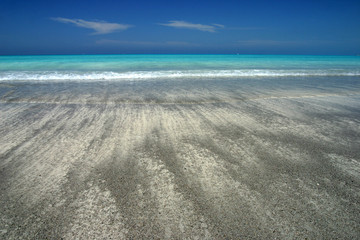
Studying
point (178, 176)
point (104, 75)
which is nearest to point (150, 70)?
point (104, 75)

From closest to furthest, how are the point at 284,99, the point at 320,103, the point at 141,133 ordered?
the point at 141,133
the point at 320,103
the point at 284,99

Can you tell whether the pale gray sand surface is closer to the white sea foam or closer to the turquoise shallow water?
the white sea foam

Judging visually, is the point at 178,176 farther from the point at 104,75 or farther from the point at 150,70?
the point at 150,70

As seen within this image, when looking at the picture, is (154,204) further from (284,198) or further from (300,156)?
(300,156)

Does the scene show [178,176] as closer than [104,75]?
Yes

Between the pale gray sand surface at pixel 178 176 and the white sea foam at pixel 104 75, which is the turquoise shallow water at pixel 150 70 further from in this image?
the pale gray sand surface at pixel 178 176

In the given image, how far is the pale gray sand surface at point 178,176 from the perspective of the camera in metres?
1.57

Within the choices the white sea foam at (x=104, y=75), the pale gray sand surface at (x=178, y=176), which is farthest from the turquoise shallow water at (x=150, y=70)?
the pale gray sand surface at (x=178, y=176)

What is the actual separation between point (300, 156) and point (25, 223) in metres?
3.34

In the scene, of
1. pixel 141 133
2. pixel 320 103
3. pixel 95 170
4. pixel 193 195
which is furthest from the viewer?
pixel 320 103

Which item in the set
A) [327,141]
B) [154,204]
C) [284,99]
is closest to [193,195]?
[154,204]

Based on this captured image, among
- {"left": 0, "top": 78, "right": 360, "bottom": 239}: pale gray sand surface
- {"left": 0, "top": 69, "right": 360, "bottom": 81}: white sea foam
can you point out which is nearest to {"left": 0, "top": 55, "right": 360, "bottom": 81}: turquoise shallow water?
{"left": 0, "top": 69, "right": 360, "bottom": 81}: white sea foam

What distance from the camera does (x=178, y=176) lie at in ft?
7.25

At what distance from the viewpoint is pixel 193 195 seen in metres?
1.91
